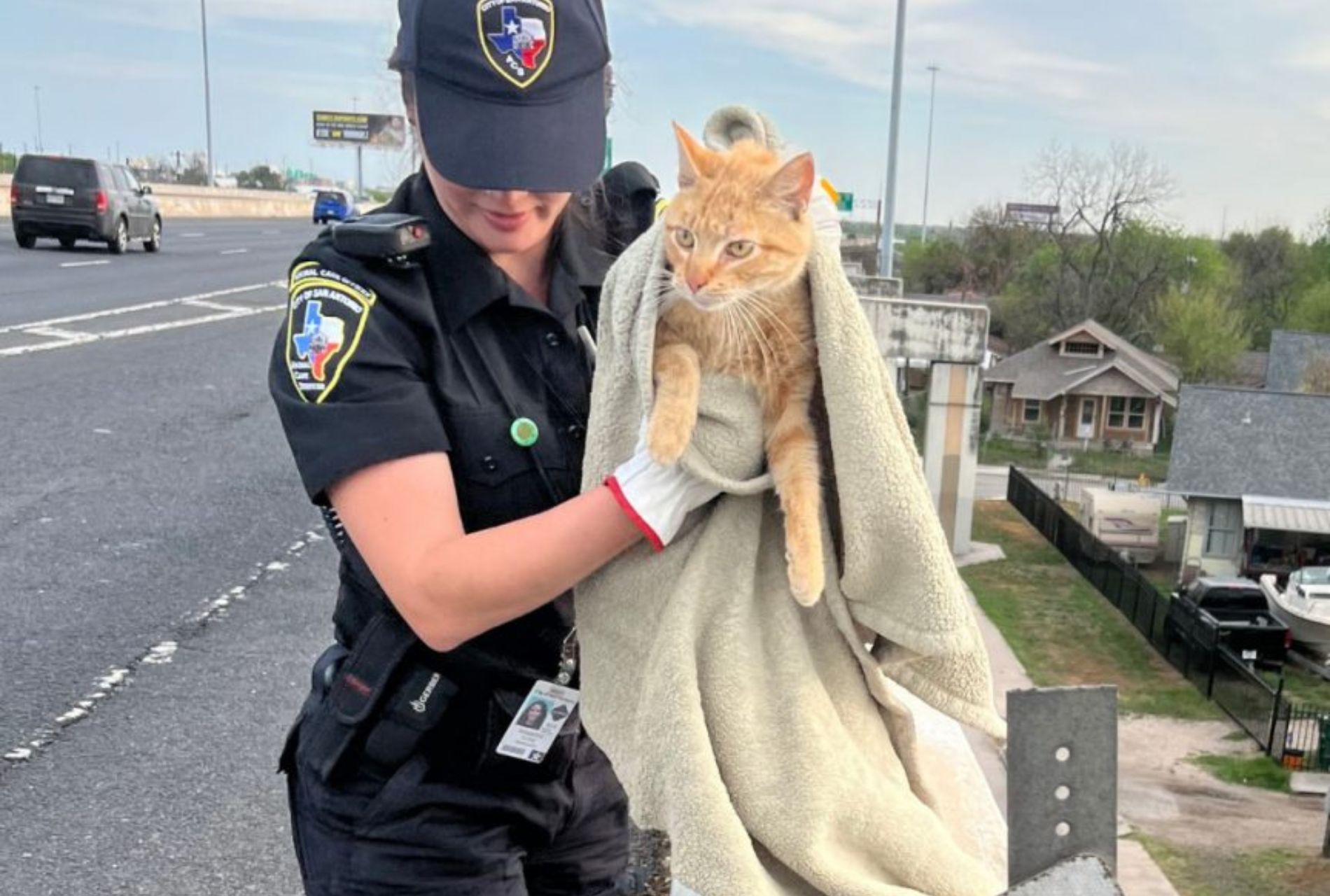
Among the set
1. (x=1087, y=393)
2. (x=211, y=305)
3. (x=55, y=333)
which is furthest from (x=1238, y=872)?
(x=1087, y=393)

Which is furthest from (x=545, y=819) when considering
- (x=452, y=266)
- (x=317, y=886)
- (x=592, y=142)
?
(x=592, y=142)

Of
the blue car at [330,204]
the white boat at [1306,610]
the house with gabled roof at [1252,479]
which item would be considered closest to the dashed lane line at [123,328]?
the white boat at [1306,610]

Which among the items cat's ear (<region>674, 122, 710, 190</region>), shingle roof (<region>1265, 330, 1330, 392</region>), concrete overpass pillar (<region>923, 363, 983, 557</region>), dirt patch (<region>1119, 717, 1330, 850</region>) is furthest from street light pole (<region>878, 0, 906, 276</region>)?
shingle roof (<region>1265, 330, 1330, 392</region>)

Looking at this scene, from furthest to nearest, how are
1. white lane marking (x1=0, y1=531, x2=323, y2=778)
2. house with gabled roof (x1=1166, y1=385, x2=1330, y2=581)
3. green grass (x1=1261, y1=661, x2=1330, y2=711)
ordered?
house with gabled roof (x1=1166, y1=385, x2=1330, y2=581), green grass (x1=1261, y1=661, x2=1330, y2=711), white lane marking (x1=0, y1=531, x2=323, y2=778)

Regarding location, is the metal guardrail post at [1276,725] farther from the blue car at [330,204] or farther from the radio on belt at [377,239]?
the blue car at [330,204]

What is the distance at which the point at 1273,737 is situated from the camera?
2044 cm

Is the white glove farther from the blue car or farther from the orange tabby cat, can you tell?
the blue car

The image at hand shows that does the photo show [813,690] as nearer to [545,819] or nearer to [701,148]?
[545,819]

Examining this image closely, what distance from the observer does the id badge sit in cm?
193

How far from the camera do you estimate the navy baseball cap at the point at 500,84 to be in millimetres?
1691

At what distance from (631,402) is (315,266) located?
20.1 inches

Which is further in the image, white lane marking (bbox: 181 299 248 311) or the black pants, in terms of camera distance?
white lane marking (bbox: 181 299 248 311)

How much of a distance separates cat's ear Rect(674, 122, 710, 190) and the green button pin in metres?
0.53

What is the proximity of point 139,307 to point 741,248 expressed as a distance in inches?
568
